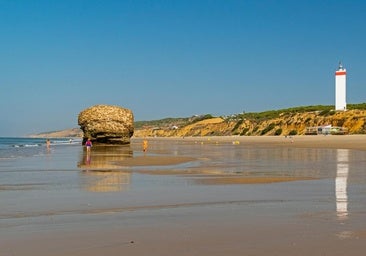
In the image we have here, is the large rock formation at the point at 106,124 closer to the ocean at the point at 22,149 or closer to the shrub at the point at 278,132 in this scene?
the ocean at the point at 22,149

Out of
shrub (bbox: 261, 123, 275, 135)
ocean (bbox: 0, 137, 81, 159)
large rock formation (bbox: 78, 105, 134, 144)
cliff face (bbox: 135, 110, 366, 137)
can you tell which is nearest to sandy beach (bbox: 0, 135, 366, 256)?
ocean (bbox: 0, 137, 81, 159)

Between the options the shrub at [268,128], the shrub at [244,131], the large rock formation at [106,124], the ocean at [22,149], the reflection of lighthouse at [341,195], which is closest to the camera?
the reflection of lighthouse at [341,195]

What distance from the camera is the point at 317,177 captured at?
44.2 feet

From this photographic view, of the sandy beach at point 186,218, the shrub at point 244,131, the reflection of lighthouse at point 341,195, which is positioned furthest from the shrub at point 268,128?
the sandy beach at point 186,218

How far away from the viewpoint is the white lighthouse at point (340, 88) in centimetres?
7744

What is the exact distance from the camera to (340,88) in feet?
255

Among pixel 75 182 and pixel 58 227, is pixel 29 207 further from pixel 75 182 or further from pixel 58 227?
pixel 75 182

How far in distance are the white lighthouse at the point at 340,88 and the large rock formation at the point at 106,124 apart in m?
42.2

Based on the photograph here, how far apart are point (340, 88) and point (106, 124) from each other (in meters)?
45.5

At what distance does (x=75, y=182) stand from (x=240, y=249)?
8814 mm

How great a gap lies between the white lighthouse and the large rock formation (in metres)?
42.2

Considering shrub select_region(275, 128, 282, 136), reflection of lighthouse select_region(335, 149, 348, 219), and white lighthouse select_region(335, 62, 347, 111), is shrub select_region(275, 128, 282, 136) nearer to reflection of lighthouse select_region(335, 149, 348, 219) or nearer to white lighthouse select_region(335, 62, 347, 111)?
white lighthouse select_region(335, 62, 347, 111)

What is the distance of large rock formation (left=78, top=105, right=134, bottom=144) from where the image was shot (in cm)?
5028

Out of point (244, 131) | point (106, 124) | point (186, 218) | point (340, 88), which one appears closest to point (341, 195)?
point (186, 218)
